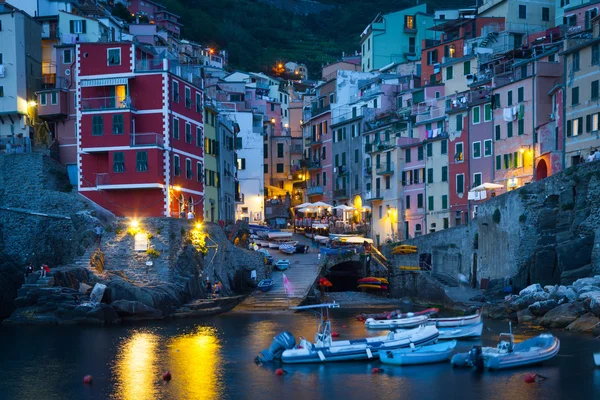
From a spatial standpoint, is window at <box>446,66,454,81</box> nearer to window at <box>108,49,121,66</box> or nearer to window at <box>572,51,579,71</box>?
window at <box>572,51,579,71</box>

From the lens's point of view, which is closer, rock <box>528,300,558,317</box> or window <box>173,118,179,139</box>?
rock <box>528,300,558,317</box>

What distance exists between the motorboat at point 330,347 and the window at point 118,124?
95.4 ft

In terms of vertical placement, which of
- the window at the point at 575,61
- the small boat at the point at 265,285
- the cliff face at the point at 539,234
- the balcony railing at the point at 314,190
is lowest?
the small boat at the point at 265,285

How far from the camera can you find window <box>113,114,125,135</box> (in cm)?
6856

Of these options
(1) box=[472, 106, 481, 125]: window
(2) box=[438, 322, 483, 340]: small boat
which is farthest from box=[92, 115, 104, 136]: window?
(2) box=[438, 322, 483, 340]: small boat

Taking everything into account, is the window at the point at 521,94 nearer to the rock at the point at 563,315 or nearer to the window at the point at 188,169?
the rock at the point at 563,315

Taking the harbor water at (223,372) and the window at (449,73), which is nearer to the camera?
the harbor water at (223,372)

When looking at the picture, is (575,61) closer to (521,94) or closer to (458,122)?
(521,94)

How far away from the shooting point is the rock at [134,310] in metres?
59.1

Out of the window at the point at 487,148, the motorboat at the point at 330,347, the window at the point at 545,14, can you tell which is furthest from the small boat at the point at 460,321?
the window at the point at 545,14

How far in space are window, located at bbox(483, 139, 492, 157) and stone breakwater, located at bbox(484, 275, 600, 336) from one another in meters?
20.7

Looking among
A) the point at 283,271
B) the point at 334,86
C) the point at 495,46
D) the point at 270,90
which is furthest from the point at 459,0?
the point at 283,271

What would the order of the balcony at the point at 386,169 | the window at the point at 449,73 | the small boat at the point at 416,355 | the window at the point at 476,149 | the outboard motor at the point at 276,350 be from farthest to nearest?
the balcony at the point at 386,169
the window at the point at 449,73
the window at the point at 476,149
the outboard motor at the point at 276,350
the small boat at the point at 416,355

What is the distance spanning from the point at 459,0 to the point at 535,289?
5506 inches
